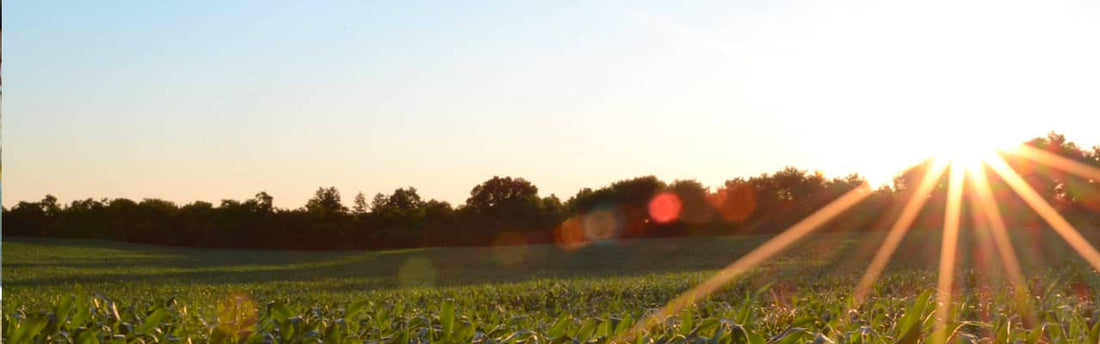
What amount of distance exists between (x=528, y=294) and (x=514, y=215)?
Answer: 54265 millimetres

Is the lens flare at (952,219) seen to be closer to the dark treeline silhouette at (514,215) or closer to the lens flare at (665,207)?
the dark treeline silhouette at (514,215)

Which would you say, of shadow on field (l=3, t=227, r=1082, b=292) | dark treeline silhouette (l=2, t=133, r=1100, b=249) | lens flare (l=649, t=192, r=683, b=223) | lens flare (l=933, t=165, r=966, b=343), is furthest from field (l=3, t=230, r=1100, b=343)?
lens flare (l=649, t=192, r=683, b=223)

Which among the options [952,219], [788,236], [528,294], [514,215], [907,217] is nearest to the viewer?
[528,294]

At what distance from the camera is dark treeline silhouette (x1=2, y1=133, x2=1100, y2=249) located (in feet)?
230

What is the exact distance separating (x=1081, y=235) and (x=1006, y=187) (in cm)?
2252

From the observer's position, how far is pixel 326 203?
262 feet

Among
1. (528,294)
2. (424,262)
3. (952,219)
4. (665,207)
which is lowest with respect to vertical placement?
(528,294)

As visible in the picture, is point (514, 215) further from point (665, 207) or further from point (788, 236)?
point (788, 236)

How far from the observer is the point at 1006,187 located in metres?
70.5

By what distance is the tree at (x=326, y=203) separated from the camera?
241 ft

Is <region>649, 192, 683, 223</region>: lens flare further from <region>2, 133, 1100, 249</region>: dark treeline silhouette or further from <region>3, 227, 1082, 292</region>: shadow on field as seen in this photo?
<region>3, 227, 1082, 292</region>: shadow on field

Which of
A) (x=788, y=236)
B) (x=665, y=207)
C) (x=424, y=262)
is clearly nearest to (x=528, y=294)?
(x=424, y=262)

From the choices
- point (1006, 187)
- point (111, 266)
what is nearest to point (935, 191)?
point (1006, 187)

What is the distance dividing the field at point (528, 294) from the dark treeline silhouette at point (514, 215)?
5138mm
